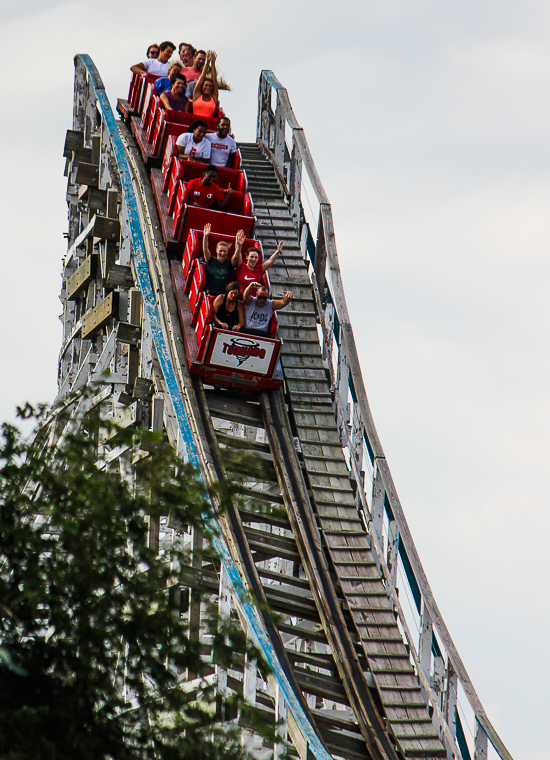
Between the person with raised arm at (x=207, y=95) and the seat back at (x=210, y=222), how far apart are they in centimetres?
290

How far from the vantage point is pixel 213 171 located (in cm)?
1136

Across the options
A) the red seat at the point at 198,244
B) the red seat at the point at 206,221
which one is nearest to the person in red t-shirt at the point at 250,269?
the red seat at the point at 198,244

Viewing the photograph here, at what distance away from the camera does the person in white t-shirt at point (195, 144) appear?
476 inches

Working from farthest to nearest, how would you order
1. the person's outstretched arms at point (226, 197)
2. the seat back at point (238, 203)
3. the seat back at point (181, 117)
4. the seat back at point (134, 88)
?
the seat back at point (134, 88) → the seat back at point (181, 117) → the seat back at point (238, 203) → the person's outstretched arms at point (226, 197)

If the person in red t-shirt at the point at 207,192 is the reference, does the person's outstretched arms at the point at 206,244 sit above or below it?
below

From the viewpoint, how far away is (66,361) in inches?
534

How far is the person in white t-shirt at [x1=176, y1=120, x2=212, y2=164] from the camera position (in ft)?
39.6

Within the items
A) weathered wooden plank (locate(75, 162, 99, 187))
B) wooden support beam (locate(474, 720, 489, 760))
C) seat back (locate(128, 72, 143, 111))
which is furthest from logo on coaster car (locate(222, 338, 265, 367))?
seat back (locate(128, 72, 143, 111))

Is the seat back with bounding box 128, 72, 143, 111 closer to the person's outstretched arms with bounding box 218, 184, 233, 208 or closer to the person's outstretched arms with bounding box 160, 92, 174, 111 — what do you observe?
the person's outstretched arms with bounding box 160, 92, 174, 111

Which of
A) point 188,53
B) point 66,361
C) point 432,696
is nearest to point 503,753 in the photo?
point 432,696

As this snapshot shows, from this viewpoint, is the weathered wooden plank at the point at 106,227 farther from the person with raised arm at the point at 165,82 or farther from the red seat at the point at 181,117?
the person with raised arm at the point at 165,82

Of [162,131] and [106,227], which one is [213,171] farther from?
[162,131]

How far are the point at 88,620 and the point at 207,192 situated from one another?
7772mm

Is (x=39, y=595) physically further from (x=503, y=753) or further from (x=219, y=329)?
(x=219, y=329)
